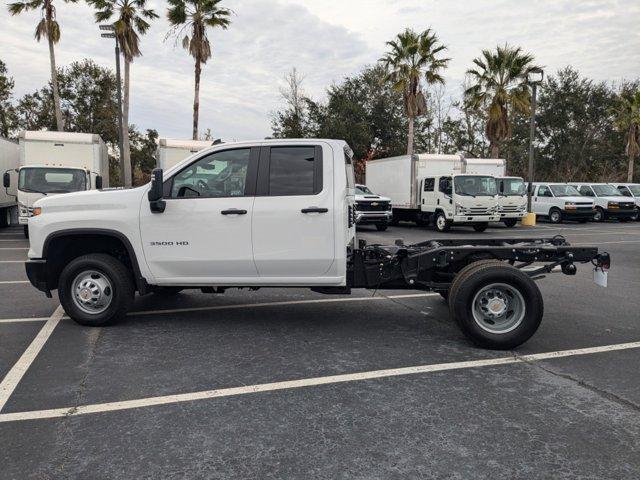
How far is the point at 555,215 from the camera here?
25391 millimetres

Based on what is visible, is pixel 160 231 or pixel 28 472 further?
pixel 160 231

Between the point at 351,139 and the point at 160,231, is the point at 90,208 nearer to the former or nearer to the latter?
the point at 160,231

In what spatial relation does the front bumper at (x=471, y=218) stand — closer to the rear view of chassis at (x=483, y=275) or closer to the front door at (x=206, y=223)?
the rear view of chassis at (x=483, y=275)

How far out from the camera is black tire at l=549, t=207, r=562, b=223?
25125 millimetres

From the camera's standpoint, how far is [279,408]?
3783mm

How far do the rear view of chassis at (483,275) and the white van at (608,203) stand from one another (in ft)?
72.6

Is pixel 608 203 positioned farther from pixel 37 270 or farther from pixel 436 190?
pixel 37 270

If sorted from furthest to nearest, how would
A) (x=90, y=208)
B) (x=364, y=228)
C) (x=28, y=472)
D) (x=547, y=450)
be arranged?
1. (x=364, y=228)
2. (x=90, y=208)
3. (x=547, y=450)
4. (x=28, y=472)

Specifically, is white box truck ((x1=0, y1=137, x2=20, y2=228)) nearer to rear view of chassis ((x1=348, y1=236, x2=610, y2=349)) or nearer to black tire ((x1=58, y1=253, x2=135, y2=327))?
black tire ((x1=58, y1=253, x2=135, y2=327))

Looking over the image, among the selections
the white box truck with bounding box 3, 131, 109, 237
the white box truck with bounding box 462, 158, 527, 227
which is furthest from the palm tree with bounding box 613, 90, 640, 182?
the white box truck with bounding box 3, 131, 109, 237

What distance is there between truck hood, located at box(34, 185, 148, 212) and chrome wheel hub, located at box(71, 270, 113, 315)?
2.36ft

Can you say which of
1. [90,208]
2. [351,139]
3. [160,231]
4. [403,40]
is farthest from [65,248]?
[351,139]

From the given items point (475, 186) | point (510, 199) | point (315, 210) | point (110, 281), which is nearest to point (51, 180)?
point (110, 281)

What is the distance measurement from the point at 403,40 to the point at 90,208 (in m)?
26.3
